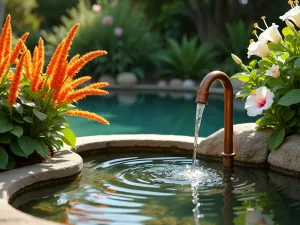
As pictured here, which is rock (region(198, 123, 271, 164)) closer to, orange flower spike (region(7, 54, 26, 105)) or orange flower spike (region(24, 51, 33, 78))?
orange flower spike (region(24, 51, 33, 78))

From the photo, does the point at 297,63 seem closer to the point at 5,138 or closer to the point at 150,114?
the point at 5,138

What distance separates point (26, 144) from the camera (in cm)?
362

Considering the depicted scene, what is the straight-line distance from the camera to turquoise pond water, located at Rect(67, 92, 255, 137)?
791 centimetres

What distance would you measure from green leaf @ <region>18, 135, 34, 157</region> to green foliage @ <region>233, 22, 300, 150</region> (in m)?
1.52

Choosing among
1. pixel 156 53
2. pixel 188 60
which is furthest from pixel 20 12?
pixel 188 60

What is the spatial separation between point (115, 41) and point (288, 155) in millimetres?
10013

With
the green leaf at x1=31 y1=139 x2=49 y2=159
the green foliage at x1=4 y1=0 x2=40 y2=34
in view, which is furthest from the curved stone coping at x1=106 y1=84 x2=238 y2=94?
the green leaf at x1=31 y1=139 x2=49 y2=159

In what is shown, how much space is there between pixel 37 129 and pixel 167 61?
9903mm

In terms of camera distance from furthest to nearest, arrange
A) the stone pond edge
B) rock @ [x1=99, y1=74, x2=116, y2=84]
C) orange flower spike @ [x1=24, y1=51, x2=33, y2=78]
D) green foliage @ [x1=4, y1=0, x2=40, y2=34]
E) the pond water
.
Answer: green foliage @ [x1=4, y1=0, x2=40, y2=34], rock @ [x1=99, y1=74, x2=116, y2=84], orange flower spike @ [x1=24, y1=51, x2=33, y2=78], the pond water, the stone pond edge

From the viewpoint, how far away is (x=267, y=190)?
11.8 ft

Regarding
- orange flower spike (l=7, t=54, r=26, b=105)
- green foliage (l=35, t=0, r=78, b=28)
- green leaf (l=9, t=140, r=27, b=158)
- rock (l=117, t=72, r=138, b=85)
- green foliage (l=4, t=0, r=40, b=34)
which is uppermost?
green foliage (l=35, t=0, r=78, b=28)

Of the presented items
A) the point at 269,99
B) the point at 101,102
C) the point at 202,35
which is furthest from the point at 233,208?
the point at 202,35

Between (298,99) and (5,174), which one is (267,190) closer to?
(298,99)

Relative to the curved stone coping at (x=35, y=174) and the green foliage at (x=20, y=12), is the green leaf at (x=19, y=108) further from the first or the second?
the green foliage at (x=20, y=12)
